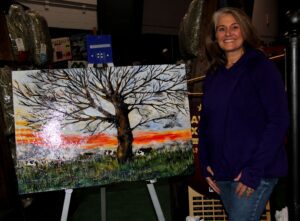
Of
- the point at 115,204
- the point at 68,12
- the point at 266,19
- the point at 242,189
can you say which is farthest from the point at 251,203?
the point at 68,12

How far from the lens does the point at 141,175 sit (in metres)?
1.81

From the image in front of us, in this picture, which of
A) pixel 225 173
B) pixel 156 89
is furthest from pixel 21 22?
pixel 225 173

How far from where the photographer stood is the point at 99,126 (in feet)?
5.85

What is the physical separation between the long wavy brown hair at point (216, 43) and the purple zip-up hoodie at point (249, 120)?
61mm

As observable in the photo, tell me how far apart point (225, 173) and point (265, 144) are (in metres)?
0.21

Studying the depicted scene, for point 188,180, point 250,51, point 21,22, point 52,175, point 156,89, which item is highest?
point 21,22

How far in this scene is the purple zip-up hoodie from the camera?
1188 mm

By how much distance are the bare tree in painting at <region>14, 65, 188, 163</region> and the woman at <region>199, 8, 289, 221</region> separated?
49 cm

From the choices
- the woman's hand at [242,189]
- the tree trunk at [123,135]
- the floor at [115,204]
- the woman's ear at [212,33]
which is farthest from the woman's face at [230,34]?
the floor at [115,204]

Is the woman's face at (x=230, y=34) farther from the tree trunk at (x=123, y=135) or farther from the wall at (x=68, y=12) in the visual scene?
the wall at (x=68, y=12)

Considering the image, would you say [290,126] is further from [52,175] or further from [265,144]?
[52,175]

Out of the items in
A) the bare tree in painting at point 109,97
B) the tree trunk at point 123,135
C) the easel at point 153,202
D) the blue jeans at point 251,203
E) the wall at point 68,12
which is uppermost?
the wall at point 68,12

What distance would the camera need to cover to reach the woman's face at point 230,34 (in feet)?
4.30

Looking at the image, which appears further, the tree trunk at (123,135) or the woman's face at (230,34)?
the tree trunk at (123,135)
